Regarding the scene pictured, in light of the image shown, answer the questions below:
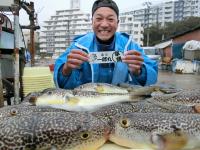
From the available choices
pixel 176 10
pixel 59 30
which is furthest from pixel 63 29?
pixel 176 10

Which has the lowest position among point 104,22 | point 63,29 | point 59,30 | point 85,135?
point 85,135

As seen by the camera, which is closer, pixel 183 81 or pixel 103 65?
pixel 103 65

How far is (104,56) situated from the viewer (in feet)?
13.0

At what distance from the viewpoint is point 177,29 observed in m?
78.8

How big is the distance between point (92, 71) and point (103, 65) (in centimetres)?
15

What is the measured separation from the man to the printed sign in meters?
0.24

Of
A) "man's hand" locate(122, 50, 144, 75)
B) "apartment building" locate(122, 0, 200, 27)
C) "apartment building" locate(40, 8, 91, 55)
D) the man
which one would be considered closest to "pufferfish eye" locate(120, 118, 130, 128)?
"man's hand" locate(122, 50, 144, 75)

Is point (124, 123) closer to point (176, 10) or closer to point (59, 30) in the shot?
point (59, 30)

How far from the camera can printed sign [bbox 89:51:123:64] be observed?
394 centimetres

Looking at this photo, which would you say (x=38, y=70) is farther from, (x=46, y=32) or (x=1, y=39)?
(x=46, y=32)

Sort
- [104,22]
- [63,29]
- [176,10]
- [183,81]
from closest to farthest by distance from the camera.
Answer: [104,22], [183,81], [63,29], [176,10]

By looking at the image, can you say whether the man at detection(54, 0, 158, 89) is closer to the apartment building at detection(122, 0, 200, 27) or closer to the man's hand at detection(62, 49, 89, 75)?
the man's hand at detection(62, 49, 89, 75)

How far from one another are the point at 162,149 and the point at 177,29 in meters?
78.7

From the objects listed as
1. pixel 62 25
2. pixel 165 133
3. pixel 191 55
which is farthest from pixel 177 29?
pixel 165 133
